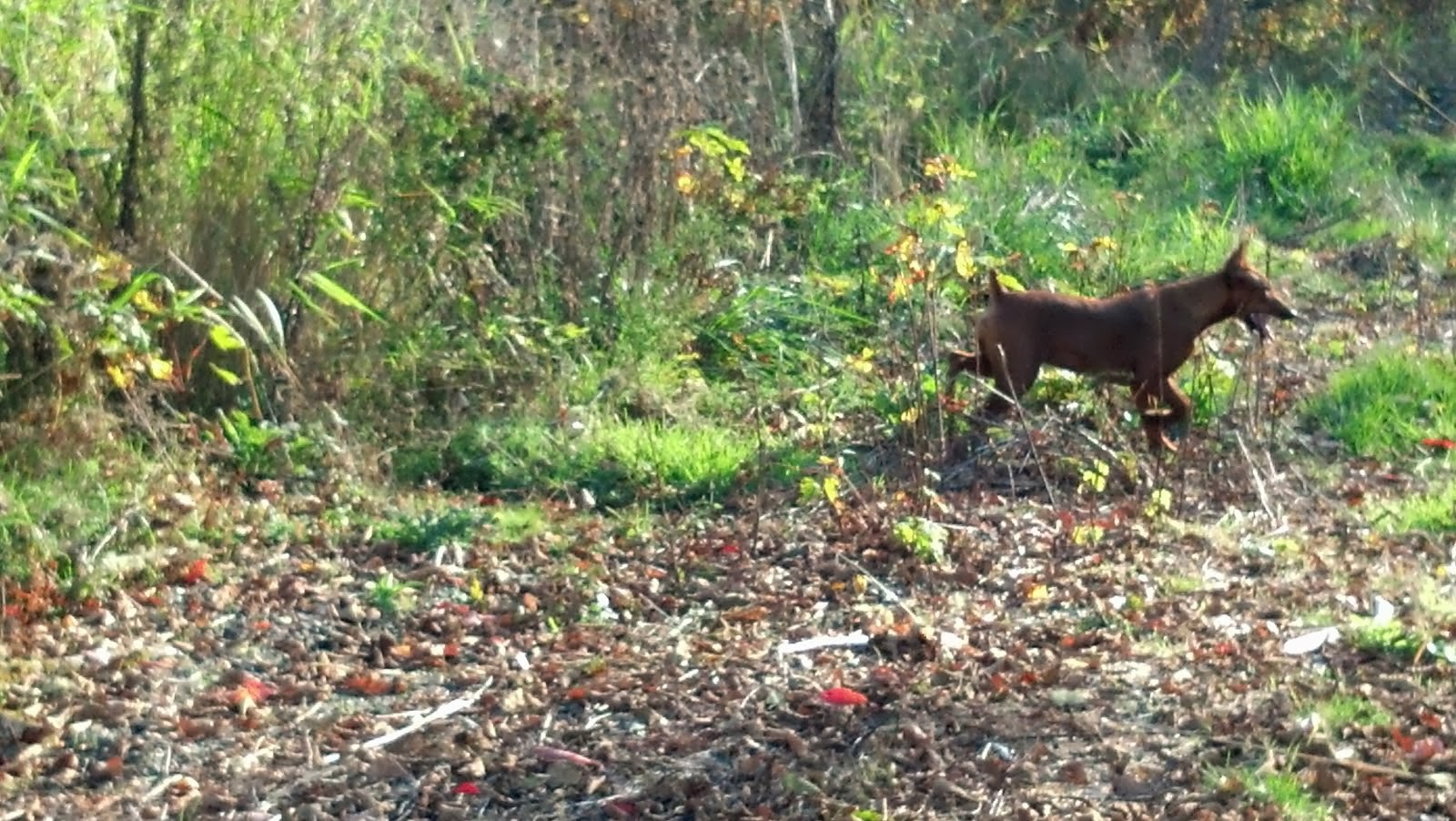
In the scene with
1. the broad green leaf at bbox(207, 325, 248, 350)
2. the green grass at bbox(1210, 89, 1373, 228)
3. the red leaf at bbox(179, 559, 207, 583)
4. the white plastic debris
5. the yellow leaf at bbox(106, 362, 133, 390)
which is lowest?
the red leaf at bbox(179, 559, 207, 583)

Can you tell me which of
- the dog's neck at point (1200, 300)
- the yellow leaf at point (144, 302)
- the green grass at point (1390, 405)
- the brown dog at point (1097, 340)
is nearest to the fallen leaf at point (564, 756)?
the yellow leaf at point (144, 302)

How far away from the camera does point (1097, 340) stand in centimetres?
743

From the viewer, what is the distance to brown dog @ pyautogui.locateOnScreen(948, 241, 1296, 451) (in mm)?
7391

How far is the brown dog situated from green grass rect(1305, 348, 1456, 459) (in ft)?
1.98

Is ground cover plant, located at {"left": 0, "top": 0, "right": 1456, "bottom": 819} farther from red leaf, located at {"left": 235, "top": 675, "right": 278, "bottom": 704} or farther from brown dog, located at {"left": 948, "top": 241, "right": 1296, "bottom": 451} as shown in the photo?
brown dog, located at {"left": 948, "top": 241, "right": 1296, "bottom": 451}

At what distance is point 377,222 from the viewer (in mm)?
7562

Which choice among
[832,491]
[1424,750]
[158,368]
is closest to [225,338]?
[158,368]

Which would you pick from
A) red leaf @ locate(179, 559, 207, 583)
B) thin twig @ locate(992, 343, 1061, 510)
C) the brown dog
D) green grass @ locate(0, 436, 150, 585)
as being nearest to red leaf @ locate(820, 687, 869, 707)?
thin twig @ locate(992, 343, 1061, 510)

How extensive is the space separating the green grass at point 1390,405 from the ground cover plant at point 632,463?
0.03 m

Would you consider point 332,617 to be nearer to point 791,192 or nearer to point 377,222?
point 377,222

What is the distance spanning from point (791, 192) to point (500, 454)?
9.26 ft

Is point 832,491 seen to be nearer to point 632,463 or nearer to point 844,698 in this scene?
point 632,463

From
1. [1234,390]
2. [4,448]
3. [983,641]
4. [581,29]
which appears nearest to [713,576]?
[983,641]

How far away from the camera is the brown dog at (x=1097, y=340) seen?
739 cm
